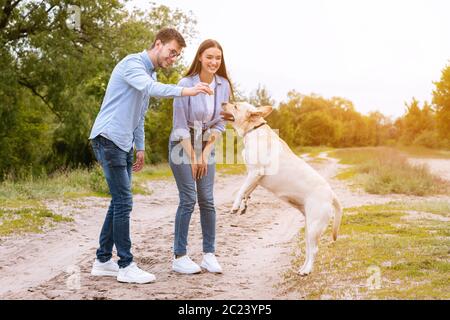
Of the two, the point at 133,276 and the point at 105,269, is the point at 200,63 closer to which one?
the point at 133,276

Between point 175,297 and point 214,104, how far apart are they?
197 cm

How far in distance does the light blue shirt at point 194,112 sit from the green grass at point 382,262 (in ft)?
5.77

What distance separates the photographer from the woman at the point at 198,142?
5465mm

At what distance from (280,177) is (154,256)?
1978 mm

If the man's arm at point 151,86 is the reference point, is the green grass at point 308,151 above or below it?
below

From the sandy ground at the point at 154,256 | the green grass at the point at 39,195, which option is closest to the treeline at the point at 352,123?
the green grass at the point at 39,195

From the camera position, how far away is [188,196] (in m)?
5.56

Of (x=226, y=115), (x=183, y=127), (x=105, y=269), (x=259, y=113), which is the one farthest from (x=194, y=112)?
(x=105, y=269)

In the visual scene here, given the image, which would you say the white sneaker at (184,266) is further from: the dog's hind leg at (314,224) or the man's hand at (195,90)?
the man's hand at (195,90)

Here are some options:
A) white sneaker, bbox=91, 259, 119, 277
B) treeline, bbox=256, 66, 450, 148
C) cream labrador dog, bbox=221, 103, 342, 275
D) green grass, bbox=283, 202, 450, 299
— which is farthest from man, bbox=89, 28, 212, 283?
treeline, bbox=256, 66, 450, 148

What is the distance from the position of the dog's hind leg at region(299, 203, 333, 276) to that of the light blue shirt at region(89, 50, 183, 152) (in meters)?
1.77

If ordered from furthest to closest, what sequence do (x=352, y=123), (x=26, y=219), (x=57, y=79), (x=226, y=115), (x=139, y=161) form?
(x=352, y=123), (x=57, y=79), (x=26, y=219), (x=139, y=161), (x=226, y=115)

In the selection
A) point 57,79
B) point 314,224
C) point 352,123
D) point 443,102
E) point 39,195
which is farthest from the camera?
point 352,123

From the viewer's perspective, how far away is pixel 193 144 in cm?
561
